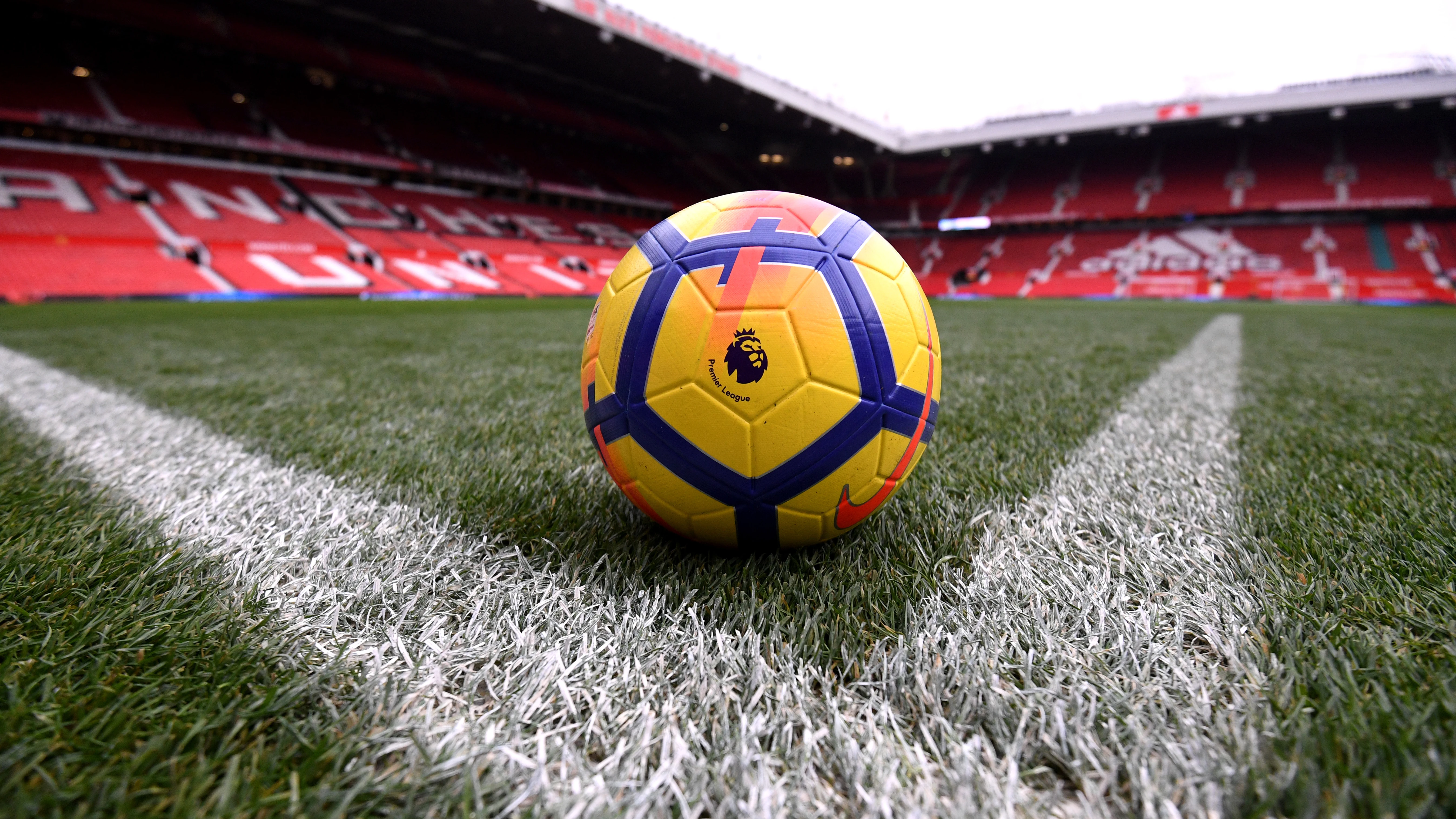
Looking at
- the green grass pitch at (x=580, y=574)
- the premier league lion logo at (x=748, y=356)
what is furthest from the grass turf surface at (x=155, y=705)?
the premier league lion logo at (x=748, y=356)

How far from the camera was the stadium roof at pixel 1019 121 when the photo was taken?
15.5 metres

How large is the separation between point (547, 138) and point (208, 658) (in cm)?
2699

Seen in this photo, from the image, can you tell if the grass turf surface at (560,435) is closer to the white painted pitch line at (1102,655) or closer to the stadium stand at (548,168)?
the white painted pitch line at (1102,655)

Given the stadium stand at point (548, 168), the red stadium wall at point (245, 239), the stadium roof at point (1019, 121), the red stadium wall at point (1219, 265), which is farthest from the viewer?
the red stadium wall at point (1219, 265)

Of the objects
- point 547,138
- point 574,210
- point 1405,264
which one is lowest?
point 1405,264

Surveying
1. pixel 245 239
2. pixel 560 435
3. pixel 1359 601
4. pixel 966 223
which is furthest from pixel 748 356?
pixel 966 223

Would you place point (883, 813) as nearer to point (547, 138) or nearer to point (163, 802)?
point (163, 802)

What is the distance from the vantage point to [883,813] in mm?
656

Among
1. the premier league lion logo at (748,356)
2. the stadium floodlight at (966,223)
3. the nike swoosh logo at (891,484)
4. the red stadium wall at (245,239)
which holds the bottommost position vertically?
the nike swoosh logo at (891,484)

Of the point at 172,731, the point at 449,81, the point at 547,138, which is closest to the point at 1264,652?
the point at 172,731

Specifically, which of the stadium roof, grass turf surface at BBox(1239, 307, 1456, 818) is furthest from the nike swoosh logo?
the stadium roof

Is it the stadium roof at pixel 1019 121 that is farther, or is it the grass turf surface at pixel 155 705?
the stadium roof at pixel 1019 121

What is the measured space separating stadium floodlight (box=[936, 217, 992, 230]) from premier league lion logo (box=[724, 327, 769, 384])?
101ft

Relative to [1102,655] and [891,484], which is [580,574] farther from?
[1102,655]
